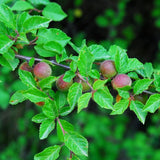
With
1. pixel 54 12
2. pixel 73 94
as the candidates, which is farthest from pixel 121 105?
pixel 54 12

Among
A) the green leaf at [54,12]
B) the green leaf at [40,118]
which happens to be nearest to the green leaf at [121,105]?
the green leaf at [40,118]

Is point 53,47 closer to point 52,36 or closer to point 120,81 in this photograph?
point 52,36

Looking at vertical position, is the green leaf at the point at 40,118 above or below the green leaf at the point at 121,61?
below

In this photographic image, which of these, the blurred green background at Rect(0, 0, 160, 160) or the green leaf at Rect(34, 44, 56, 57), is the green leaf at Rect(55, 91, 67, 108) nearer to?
the green leaf at Rect(34, 44, 56, 57)

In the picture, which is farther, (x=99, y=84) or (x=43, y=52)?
(x=43, y=52)

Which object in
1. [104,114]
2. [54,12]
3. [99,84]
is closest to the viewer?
[99,84]

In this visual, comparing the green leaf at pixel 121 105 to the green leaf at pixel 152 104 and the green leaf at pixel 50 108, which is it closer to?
the green leaf at pixel 152 104

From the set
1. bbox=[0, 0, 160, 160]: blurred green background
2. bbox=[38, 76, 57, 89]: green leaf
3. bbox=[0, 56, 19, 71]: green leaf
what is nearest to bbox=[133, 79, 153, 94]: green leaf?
bbox=[38, 76, 57, 89]: green leaf

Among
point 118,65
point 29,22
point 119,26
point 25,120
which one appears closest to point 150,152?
point 25,120
